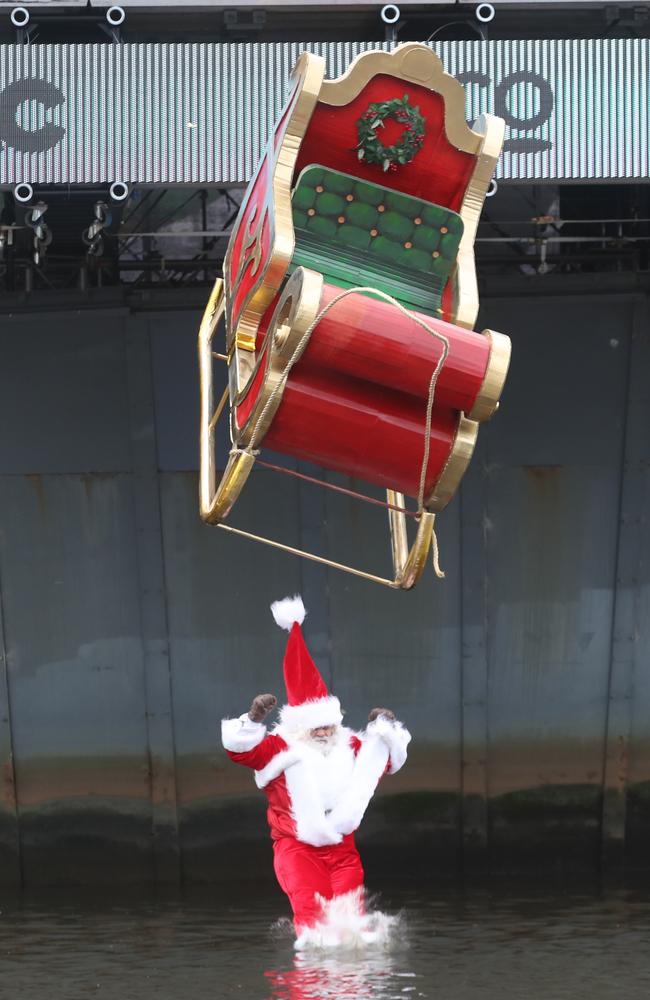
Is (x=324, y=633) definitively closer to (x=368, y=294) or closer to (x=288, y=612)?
(x=288, y=612)

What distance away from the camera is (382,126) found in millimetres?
7262

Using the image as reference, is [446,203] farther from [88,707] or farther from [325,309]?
[88,707]

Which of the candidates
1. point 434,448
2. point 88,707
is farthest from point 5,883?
point 434,448

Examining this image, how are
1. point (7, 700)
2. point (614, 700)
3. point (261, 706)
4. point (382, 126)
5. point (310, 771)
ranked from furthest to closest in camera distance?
1. point (614, 700)
2. point (7, 700)
3. point (310, 771)
4. point (261, 706)
5. point (382, 126)

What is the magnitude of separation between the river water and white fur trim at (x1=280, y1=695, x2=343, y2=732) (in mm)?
1133

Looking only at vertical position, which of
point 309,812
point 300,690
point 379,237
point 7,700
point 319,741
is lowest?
point 7,700

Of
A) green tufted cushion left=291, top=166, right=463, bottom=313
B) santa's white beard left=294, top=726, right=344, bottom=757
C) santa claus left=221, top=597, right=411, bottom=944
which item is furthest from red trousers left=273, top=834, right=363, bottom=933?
green tufted cushion left=291, top=166, right=463, bottom=313

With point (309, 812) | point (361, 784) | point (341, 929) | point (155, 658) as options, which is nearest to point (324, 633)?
point (155, 658)

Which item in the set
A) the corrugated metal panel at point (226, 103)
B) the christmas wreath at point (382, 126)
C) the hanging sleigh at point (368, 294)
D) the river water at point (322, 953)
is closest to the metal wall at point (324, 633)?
the river water at point (322, 953)

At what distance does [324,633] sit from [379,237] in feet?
15.3

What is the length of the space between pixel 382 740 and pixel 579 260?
405 cm

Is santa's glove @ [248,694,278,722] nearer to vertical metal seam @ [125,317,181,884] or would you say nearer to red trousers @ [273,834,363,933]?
red trousers @ [273,834,363,933]

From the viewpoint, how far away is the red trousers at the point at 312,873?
834cm

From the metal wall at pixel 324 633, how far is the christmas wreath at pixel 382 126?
13.8 ft
